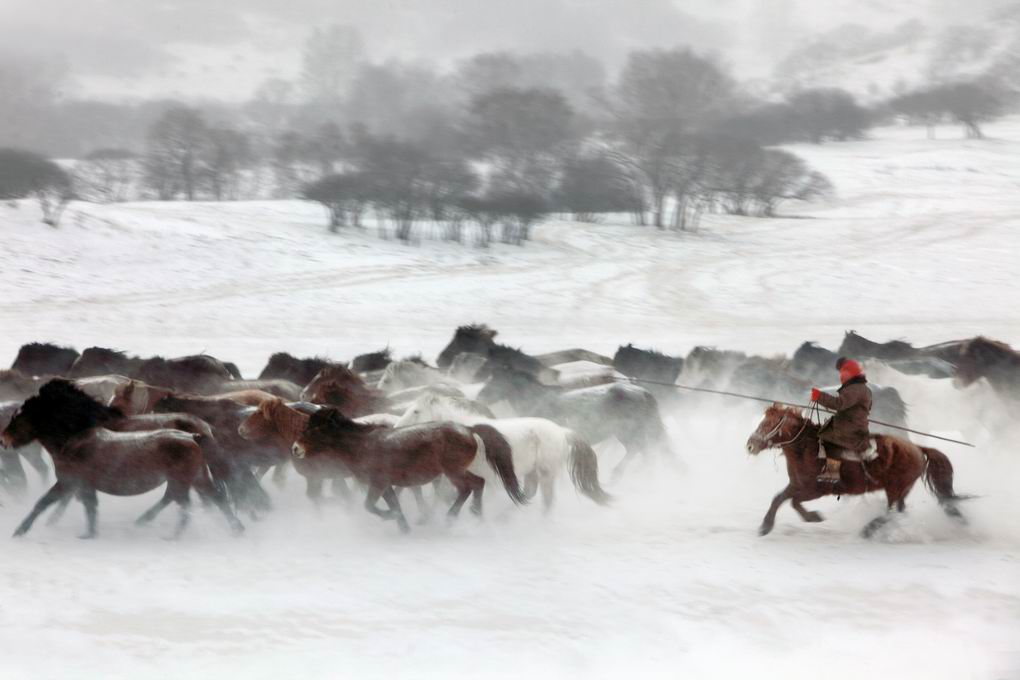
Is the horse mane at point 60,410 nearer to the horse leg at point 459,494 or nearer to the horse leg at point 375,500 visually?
the horse leg at point 375,500

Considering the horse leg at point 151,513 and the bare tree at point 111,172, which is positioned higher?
the bare tree at point 111,172

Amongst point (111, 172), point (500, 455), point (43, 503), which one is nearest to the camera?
point (43, 503)

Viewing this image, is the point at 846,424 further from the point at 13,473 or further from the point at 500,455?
the point at 13,473

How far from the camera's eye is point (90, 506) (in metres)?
6.86

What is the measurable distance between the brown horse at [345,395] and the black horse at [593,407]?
107 centimetres

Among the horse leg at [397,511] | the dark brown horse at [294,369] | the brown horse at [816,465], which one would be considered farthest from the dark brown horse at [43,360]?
the brown horse at [816,465]

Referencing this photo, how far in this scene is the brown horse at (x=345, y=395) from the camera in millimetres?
9047

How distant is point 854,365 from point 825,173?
42.3 m

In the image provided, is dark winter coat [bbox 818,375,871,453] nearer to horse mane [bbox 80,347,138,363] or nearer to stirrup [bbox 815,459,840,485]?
stirrup [bbox 815,459,840,485]

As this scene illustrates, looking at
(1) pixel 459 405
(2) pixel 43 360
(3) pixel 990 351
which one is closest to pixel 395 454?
(1) pixel 459 405

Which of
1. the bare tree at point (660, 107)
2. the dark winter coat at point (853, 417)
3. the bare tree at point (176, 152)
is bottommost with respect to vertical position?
the dark winter coat at point (853, 417)

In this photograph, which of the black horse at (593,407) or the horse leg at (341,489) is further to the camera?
the black horse at (593,407)

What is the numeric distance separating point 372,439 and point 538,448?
142 centimetres

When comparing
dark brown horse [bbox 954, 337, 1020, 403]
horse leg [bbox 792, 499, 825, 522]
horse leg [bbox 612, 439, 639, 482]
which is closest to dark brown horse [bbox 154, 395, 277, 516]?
horse leg [bbox 612, 439, 639, 482]
